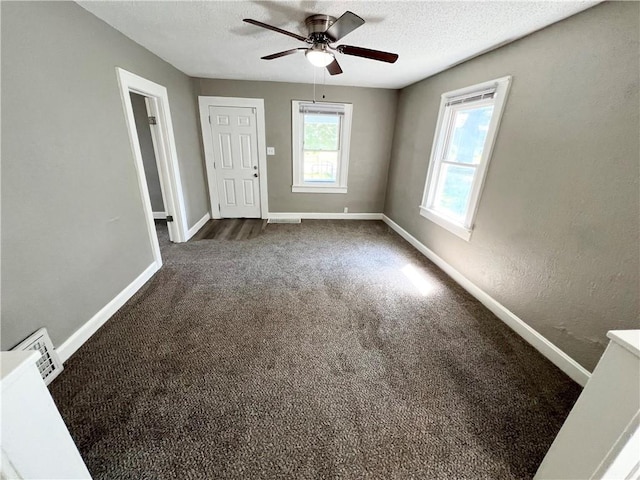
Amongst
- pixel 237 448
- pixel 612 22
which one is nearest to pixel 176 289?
pixel 237 448

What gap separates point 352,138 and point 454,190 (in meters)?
2.10

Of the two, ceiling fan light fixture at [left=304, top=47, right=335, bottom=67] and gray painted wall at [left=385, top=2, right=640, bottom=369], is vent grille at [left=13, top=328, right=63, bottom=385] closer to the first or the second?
ceiling fan light fixture at [left=304, top=47, right=335, bottom=67]

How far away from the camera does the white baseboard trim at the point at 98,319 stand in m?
1.71

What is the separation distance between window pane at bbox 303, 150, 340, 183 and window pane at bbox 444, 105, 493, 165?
1.97 m

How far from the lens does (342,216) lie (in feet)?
16.1

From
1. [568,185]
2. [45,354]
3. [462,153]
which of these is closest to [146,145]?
[45,354]

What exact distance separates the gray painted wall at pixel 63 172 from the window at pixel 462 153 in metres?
3.31

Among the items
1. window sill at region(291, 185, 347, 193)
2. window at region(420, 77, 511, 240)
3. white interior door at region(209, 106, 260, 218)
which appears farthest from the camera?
A: window sill at region(291, 185, 347, 193)

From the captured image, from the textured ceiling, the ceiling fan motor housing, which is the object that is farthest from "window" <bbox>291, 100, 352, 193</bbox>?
the ceiling fan motor housing

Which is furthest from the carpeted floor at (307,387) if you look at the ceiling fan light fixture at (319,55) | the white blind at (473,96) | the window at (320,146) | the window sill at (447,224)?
the window at (320,146)

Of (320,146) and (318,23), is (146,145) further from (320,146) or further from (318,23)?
(318,23)

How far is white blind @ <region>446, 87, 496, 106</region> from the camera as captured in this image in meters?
2.38

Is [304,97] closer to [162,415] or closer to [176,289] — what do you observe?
[176,289]

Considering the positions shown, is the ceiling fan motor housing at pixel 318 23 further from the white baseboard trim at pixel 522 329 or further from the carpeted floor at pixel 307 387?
the white baseboard trim at pixel 522 329
